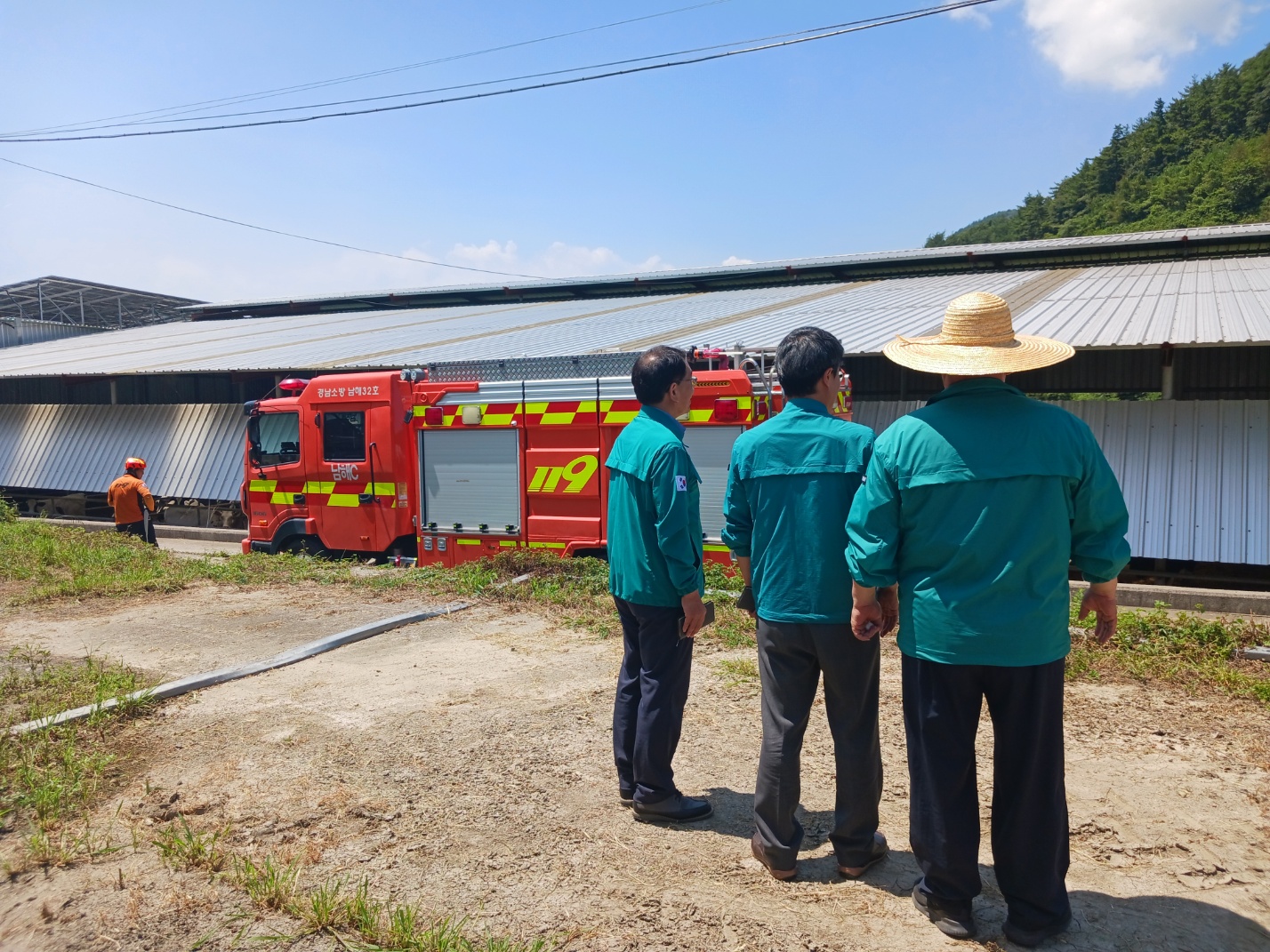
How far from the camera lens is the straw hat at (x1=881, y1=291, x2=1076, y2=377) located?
2982 mm

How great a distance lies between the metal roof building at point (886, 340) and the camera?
32.5 feet

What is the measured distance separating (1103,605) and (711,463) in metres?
5.90

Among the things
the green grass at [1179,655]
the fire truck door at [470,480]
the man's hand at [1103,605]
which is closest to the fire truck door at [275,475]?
the fire truck door at [470,480]

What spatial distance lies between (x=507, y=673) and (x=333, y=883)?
2.73m

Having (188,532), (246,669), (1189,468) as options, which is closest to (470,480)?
(246,669)

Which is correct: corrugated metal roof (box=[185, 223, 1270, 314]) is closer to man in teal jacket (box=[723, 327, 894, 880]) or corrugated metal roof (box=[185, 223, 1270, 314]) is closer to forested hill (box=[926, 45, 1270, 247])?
man in teal jacket (box=[723, 327, 894, 880])

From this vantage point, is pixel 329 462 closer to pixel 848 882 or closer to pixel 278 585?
pixel 278 585

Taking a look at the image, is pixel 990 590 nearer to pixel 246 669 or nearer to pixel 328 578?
pixel 246 669

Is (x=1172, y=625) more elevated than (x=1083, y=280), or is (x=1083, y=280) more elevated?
(x=1083, y=280)

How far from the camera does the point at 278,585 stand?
939 cm

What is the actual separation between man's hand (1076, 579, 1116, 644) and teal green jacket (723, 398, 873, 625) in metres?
0.77

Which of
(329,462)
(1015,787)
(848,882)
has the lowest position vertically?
(848,882)

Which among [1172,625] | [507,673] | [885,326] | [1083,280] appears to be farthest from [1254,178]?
[507,673]

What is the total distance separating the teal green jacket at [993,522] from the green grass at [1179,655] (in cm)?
281
